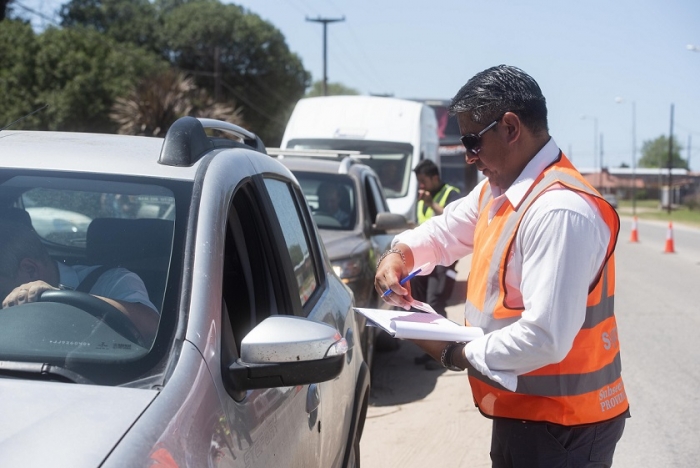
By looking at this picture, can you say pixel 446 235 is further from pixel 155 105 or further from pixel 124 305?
pixel 155 105

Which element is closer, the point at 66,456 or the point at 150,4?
the point at 66,456

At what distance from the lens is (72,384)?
6.79ft

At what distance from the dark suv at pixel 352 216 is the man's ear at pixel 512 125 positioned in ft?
14.4

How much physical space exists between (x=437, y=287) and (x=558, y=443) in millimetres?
6250

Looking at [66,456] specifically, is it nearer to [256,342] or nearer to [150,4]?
[256,342]

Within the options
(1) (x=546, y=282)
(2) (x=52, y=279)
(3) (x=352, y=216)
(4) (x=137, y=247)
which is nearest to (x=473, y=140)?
(1) (x=546, y=282)

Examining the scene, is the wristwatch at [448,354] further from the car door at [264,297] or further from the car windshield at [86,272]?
the car windshield at [86,272]

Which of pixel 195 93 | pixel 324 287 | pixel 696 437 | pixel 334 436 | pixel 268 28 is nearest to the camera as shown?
pixel 334 436

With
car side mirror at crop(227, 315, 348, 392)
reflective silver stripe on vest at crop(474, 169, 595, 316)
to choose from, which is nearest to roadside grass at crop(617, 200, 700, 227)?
reflective silver stripe on vest at crop(474, 169, 595, 316)

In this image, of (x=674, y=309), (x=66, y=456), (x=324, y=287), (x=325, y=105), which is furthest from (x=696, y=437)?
(x=325, y=105)

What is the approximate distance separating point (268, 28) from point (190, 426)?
2337 inches

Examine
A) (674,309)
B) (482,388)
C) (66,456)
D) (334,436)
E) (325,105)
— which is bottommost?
(674,309)

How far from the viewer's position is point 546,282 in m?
2.39

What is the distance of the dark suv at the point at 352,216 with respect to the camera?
23.8 feet
